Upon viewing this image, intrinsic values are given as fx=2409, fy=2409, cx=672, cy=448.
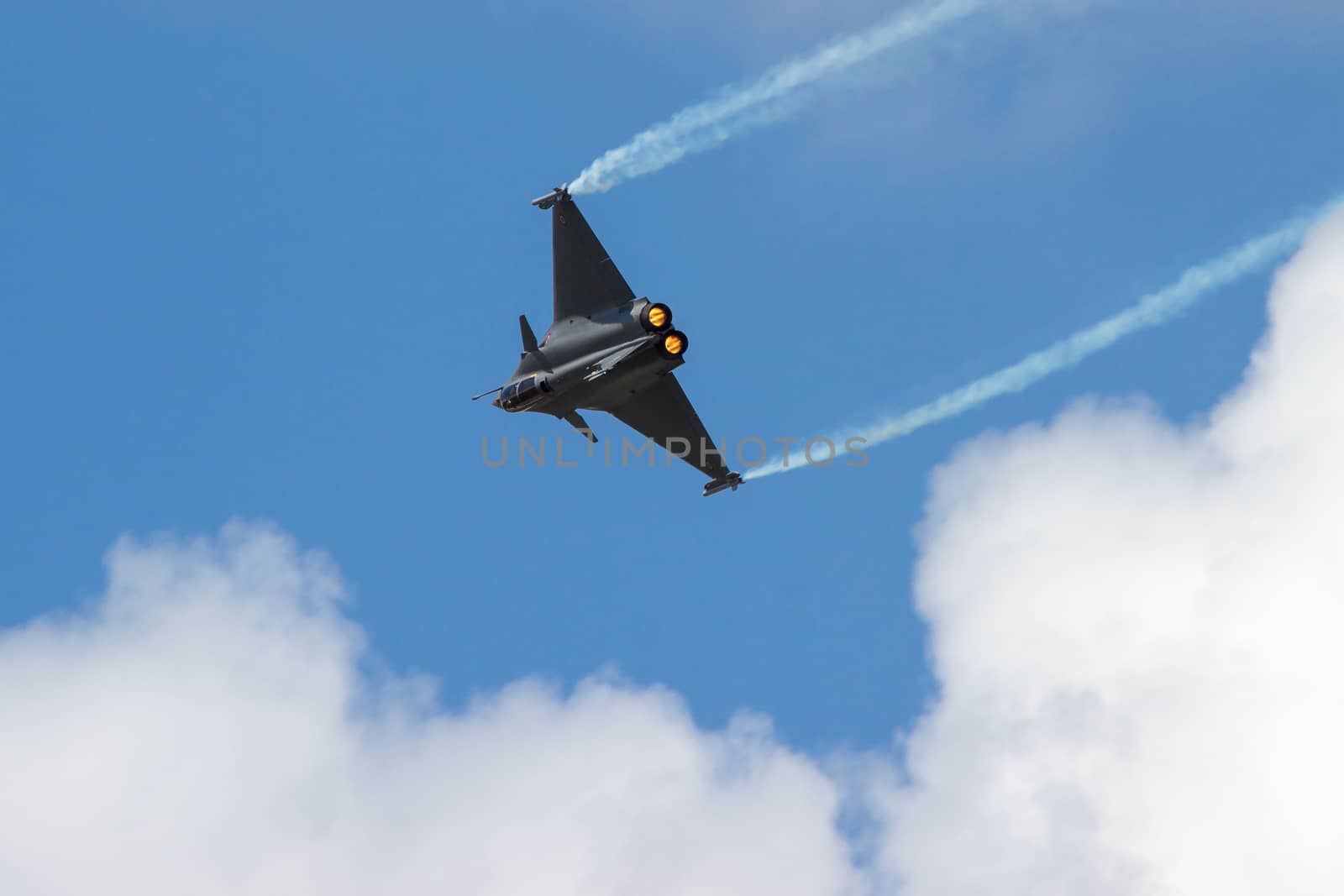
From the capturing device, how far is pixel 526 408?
237 ft

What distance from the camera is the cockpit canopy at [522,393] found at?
71.6m

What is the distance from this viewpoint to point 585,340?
233 feet

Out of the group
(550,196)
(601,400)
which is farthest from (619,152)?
(601,400)

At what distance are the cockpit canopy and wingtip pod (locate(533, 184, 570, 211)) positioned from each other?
512 centimetres

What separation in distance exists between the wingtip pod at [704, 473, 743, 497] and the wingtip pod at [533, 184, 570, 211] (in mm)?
10569

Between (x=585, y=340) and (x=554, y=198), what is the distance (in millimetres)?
4268

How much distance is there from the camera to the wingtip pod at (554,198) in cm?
7056

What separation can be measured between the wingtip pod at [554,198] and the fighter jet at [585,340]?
2 cm

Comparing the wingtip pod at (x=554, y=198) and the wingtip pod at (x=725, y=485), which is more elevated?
the wingtip pod at (x=554, y=198)

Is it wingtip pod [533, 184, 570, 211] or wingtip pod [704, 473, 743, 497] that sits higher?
wingtip pod [533, 184, 570, 211]

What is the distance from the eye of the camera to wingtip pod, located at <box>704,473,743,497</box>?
75.2 m

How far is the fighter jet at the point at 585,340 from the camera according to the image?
230ft

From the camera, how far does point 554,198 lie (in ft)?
232

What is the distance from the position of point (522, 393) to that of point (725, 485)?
7548 millimetres
